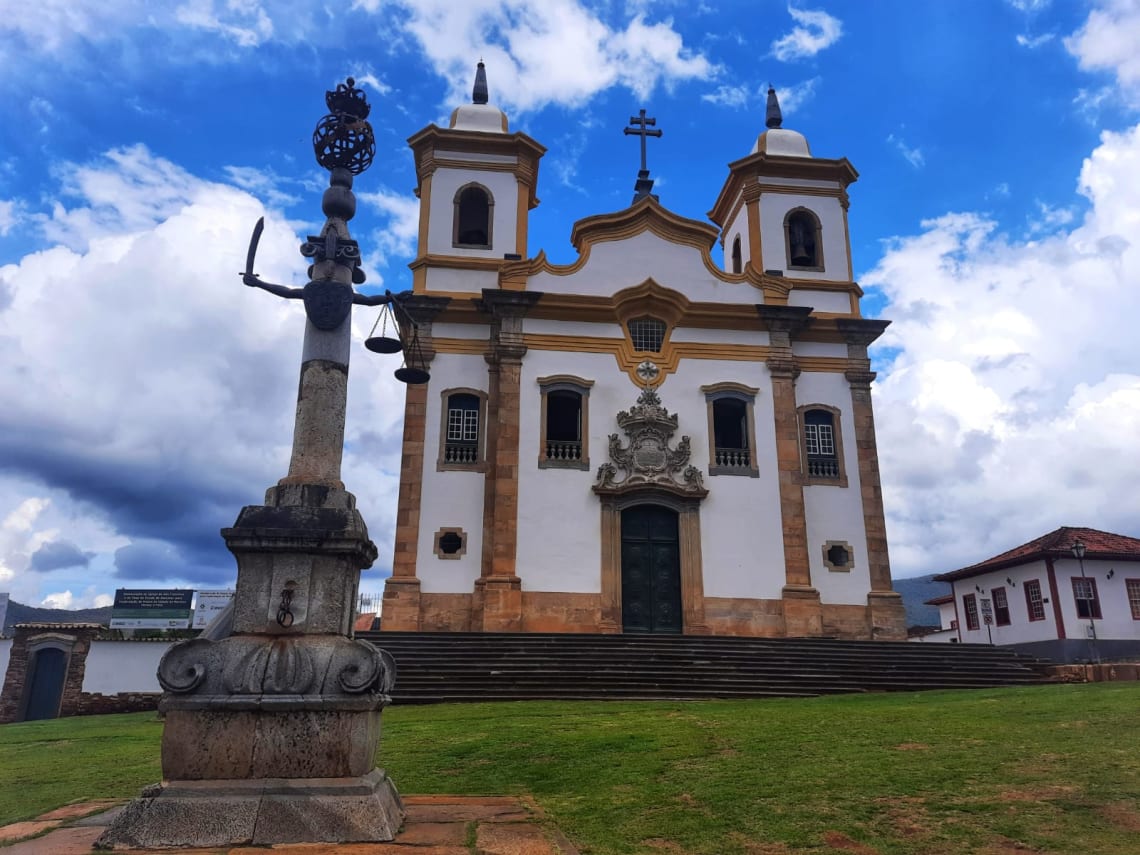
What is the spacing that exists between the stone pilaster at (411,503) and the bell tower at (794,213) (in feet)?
27.3

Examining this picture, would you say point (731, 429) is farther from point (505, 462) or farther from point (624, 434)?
point (505, 462)

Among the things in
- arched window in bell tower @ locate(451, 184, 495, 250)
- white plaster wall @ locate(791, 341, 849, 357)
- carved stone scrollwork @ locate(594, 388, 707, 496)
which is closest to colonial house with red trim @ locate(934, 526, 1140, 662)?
white plaster wall @ locate(791, 341, 849, 357)

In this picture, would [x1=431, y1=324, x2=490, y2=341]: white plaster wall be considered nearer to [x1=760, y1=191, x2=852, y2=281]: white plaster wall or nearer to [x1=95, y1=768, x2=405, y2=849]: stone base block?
Answer: [x1=760, y1=191, x2=852, y2=281]: white plaster wall

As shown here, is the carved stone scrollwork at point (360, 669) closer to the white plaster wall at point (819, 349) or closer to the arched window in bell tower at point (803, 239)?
the white plaster wall at point (819, 349)

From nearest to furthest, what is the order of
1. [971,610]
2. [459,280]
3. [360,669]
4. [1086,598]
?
[360,669] → [459,280] → [1086,598] → [971,610]

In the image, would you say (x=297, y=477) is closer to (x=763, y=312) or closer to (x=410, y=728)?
(x=410, y=728)

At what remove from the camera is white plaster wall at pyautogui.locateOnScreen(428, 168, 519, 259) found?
20.8m

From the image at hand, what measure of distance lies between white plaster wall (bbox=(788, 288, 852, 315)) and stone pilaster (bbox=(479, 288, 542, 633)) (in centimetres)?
662

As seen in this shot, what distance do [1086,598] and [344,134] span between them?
23.2 metres

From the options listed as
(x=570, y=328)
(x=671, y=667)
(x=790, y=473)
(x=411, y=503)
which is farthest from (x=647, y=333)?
(x=671, y=667)

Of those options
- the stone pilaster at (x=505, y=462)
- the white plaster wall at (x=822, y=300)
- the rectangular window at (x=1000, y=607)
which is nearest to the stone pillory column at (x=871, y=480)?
the white plaster wall at (x=822, y=300)

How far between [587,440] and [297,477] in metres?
13.5

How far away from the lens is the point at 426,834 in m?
4.45

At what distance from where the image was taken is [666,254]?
20.6m
